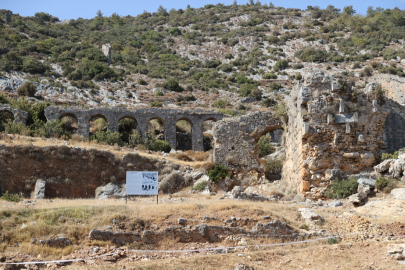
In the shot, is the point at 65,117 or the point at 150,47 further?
the point at 150,47

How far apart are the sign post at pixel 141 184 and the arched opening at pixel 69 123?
20.9 m

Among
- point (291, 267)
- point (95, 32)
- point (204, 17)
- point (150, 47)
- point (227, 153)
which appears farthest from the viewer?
point (204, 17)

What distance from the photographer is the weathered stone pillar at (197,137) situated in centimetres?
3148

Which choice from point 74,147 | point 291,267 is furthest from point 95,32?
point 291,267

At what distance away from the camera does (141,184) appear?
459 inches

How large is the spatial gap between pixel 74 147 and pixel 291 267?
14860mm

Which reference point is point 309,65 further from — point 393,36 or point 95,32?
point 95,32

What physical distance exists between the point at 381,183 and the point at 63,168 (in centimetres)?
1434

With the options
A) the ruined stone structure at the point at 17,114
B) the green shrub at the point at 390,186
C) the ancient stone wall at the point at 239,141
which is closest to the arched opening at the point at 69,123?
the ruined stone structure at the point at 17,114

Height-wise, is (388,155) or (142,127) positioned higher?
(142,127)

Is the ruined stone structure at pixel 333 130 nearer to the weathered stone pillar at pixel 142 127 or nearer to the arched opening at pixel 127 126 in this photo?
the weathered stone pillar at pixel 142 127

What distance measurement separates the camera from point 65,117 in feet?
109

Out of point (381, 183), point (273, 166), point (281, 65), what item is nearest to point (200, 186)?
point (273, 166)

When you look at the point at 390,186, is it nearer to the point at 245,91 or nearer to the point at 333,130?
the point at 333,130
